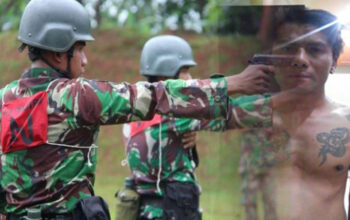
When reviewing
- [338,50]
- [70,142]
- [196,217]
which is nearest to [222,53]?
[338,50]

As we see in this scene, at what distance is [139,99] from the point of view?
276 cm

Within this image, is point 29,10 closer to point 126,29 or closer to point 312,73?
point 312,73

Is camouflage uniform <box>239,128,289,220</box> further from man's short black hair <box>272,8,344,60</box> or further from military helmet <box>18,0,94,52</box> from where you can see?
military helmet <box>18,0,94,52</box>

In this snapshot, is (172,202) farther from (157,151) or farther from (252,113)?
(252,113)

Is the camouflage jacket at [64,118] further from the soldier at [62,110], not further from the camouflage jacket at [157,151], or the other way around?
the camouflage jacket at [157,151]

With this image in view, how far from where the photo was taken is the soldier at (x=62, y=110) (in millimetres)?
2740

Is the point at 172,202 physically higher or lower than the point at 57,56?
lower

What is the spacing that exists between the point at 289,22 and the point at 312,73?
23 centimetres

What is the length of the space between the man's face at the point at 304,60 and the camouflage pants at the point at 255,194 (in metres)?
0.32

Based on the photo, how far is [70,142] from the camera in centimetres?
296

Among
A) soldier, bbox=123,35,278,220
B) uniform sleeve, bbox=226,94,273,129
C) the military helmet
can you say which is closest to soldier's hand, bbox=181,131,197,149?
soldier, bbox=123,35,278,220

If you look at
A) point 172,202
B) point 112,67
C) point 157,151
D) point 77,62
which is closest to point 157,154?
point 157,151

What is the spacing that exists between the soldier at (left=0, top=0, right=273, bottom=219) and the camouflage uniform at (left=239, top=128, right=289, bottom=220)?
0.44 m

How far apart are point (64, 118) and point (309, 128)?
1.07 meters
